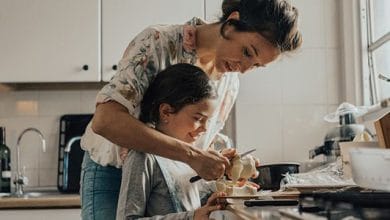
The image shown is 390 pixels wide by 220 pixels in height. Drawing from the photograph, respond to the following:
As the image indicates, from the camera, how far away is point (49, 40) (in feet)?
9.04

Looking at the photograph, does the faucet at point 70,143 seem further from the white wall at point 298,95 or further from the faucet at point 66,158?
the white wall at point 298,95

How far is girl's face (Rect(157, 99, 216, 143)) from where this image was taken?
1.49 m

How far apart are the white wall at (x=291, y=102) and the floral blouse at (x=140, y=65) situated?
1090mm

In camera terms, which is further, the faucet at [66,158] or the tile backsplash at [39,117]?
the tile backsplash at [39,117]

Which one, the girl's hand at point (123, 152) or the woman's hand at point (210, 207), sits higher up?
the girl's hand at point (123, 152)

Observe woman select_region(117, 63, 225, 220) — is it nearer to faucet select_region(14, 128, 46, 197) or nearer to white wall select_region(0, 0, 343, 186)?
white wall select_region(0, 0, 343, 186)

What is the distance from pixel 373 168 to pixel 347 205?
0.28 m

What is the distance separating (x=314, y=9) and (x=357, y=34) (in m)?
0.21

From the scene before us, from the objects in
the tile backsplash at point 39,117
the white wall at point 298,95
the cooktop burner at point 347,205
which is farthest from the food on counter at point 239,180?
the tile backsplash at point 39,117

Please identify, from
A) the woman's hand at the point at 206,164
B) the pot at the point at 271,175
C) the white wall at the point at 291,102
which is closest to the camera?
the woman's hand at the point at 206,164

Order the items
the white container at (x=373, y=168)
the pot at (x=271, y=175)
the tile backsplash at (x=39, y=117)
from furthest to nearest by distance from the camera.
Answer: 1. the tile backsplash at (x=39, y=117)
2. the pot at (x=271, y=175)
3. the white container at (x=373, y=168)

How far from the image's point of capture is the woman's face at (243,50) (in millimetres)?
1505

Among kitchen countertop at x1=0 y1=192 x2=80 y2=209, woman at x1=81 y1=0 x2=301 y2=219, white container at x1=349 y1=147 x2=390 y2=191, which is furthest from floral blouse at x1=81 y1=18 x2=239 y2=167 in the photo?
kitchen countertop at x1=0 y1=192 x2=80 y2=209

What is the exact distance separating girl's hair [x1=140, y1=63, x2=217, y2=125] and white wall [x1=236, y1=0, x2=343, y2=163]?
1.25 m
